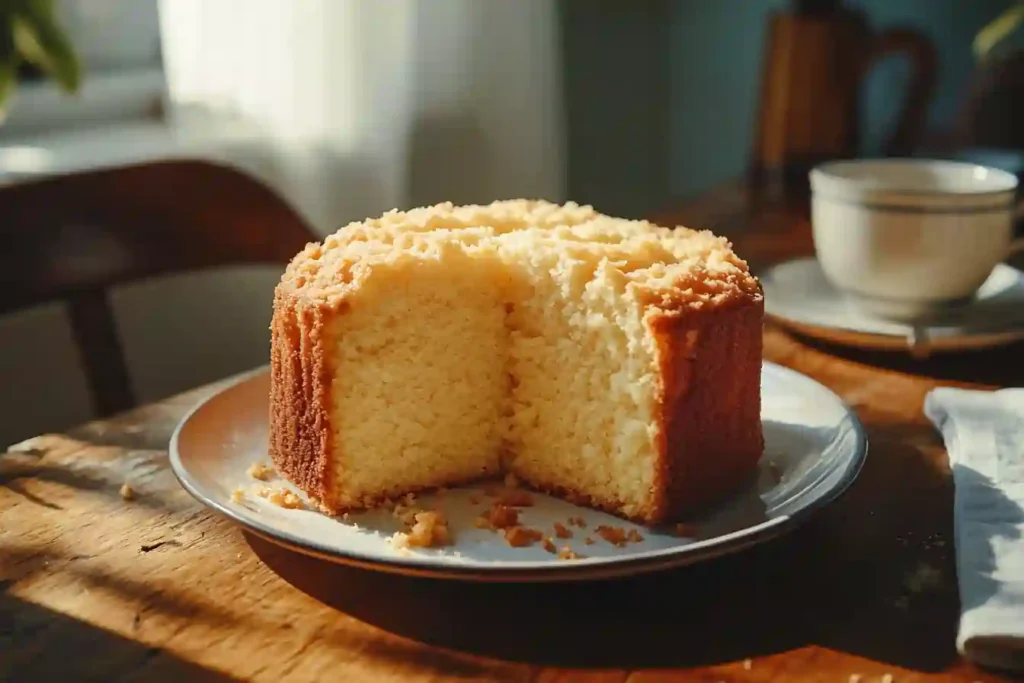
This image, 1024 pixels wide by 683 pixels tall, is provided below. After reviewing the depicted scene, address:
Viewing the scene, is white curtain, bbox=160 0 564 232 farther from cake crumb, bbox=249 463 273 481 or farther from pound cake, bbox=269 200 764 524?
cake crumb, bbox=249 463 273 481

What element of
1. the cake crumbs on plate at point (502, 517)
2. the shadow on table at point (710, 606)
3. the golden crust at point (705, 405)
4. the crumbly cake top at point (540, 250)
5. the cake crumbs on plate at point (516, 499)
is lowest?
the cake crumbs on plate at point (516, 499)

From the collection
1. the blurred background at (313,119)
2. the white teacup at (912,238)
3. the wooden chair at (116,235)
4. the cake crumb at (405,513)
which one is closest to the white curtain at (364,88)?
the blurred background at (313,119)

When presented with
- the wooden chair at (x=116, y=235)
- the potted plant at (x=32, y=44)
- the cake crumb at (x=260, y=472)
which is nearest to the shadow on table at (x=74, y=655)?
the cake crumb at (x=260, y=472)

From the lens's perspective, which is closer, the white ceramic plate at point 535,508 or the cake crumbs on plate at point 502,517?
the white ceramic plate at point 535,508

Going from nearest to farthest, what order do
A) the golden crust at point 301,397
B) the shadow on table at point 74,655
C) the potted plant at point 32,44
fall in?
the shadow on table at point 74,655
the golden crust at point 301,397
the potted plant at point 32,44

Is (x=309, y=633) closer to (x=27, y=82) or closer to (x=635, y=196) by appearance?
(x=27, y=82)

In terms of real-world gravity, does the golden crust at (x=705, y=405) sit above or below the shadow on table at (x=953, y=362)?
above

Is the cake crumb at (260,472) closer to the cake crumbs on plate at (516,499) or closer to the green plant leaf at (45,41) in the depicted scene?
the cake crumbs on plate at (516,499)

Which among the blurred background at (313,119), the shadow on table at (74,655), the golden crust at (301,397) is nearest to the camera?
the shadow on table at (74,655)
